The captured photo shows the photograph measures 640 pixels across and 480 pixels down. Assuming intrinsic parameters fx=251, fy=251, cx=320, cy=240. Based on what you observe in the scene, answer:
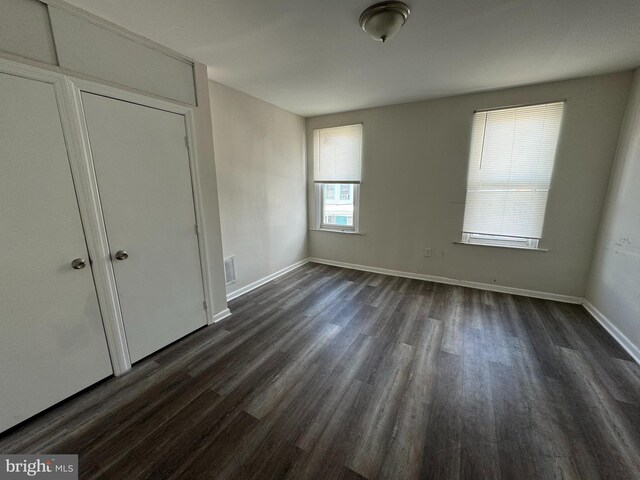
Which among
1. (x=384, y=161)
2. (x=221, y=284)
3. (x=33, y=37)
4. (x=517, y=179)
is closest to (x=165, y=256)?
(x=221, y=284)

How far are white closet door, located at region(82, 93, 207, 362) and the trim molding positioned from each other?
0.26 meters

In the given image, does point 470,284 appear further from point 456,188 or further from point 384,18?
point 384,18

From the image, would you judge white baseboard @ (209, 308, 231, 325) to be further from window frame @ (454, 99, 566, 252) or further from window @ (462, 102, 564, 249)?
window @ (462, 102, 564, 249)

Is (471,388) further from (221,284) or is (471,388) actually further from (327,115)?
(327,115)

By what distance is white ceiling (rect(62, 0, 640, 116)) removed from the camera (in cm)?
163

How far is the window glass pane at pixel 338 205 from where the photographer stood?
439cm

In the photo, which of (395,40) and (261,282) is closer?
(395,40)

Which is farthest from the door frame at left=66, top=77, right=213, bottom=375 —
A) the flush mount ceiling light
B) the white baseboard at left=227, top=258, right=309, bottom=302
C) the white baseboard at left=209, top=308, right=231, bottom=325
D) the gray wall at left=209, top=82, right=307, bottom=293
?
the flush mount ceiling light

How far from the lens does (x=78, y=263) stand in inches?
67.7

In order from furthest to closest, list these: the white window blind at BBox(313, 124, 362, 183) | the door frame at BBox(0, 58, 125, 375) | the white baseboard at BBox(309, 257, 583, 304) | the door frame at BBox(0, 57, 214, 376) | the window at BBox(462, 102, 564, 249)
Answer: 1. the white window blind at BBox(313, 124, 362, 183)
2. the white baseboard at BBox(309, 257, 583, 304)
3. the window at BBox(462, 102, 564, 249)
4. the door frame at BBox(0, 57, 214, 376)
5. the door frame at BBox(0, 58, 125, 375)

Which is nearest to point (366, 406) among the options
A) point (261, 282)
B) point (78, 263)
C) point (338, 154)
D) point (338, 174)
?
point (78, 263)

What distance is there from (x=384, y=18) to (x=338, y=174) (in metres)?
2.71

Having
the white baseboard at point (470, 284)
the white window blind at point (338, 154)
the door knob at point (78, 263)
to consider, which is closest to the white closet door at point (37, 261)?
the door knob at point (78, 263)

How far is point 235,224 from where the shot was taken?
3.29 meters
